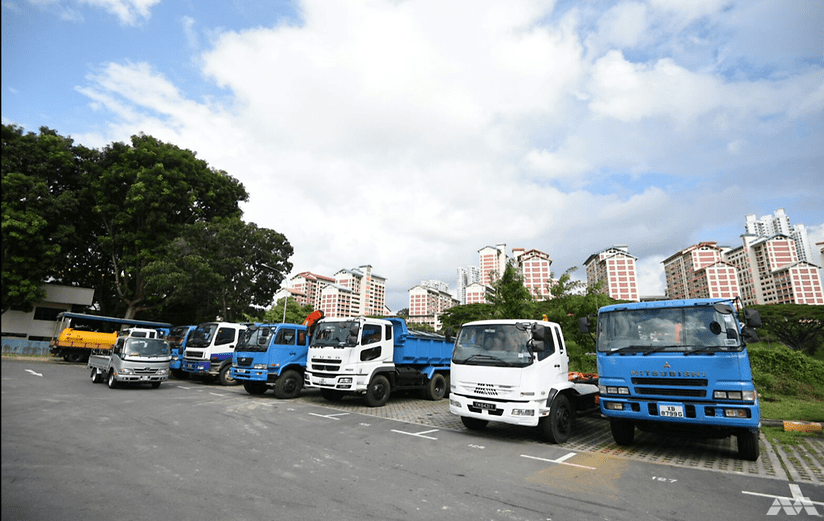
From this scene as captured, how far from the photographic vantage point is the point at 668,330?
23.6 feet

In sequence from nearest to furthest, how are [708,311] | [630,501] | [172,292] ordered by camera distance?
[630,501] → [708,311] → [172,292]

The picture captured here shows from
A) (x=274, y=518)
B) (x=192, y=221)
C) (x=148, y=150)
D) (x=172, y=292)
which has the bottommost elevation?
(x=274, y=518)

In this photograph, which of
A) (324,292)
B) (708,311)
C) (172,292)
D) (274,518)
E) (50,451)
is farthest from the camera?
(324,292)

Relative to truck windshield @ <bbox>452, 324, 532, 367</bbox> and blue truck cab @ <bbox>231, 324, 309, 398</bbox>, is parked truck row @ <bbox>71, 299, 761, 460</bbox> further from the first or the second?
blue truck cab @ <bbox>231, 324, 309, 398</bbox>

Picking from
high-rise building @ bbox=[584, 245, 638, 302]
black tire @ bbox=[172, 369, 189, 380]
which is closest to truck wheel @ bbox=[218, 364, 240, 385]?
black tire @ bbox=[172, 369, 189, 380]

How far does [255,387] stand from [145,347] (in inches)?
154

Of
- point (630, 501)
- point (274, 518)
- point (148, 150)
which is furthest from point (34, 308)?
point (630, 501)

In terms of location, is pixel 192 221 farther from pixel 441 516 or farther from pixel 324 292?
pixel 324 292

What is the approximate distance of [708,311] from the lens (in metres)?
7.04

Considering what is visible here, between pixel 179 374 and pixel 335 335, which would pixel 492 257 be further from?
pixel 335 335

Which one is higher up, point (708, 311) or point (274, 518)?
point (708, 311)

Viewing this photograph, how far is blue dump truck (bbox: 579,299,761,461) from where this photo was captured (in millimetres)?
6379

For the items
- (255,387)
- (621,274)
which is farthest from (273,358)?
(621,274)

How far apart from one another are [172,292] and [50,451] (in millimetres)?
22528
